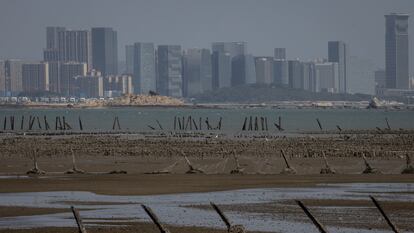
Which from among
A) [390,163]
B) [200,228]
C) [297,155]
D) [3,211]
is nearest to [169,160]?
[297,155]

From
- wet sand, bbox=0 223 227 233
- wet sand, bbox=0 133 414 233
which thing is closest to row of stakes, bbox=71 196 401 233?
wet sand, bbox=0 223 227 233

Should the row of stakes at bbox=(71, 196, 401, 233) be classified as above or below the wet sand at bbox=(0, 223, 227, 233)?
above

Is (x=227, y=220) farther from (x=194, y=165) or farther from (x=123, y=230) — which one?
(x=194, y=165)

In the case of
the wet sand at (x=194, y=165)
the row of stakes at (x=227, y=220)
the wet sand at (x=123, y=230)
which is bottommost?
the wet sand at (x=194, y=165)

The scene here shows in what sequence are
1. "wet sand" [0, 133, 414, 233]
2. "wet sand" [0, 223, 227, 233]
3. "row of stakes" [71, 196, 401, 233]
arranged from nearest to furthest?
"row of stakes" [71, 196, 401, 233] → "wet sand" [0, 223, 227, 233] → "wet sand" [0, 133, 414, 233]

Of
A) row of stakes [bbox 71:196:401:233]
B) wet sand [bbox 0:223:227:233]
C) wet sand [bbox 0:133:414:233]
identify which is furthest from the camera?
wet sand [bbox 0:133:414:233]

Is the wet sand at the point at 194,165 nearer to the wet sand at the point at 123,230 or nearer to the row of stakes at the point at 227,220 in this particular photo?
the wet sand at the point at 123,230

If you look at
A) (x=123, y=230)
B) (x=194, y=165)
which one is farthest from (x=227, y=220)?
(x=194, y=165)

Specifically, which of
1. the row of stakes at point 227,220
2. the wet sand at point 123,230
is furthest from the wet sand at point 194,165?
the row of stakes at point 227,220

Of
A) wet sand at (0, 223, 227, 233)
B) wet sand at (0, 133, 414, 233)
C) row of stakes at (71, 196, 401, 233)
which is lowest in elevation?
wet sand at (0, 133, 414, 233)

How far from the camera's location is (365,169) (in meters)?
47.4

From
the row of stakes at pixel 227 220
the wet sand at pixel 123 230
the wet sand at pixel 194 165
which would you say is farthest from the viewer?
the wet sand at pixel 194 165

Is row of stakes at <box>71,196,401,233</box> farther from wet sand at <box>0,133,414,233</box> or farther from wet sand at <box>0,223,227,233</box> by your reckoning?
wet sand at <box>0,133,414,233</box>

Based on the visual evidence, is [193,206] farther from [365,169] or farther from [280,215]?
[365,169]
